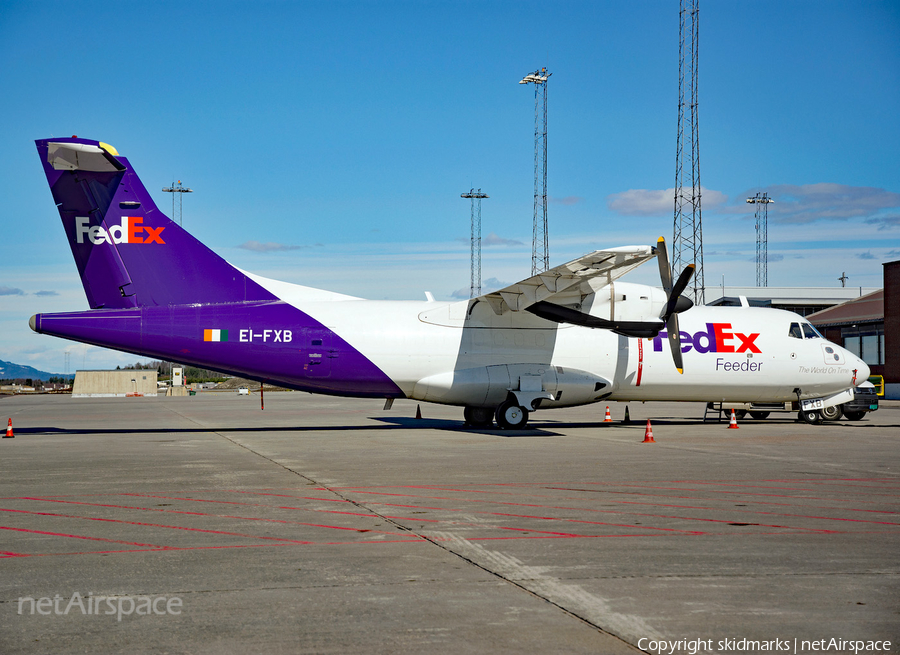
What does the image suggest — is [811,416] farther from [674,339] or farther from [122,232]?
[122,232]

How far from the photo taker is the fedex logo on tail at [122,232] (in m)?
19.4

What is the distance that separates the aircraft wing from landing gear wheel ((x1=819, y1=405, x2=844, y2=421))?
10.9 metres

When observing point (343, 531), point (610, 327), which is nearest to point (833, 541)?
point (343, 531)

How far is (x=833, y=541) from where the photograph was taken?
7.29 metres

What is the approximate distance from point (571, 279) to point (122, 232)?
11.6 metres

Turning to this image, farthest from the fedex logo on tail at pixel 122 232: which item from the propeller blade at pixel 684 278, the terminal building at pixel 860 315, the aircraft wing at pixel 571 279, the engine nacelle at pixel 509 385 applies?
the terminal building at pixel 860 315

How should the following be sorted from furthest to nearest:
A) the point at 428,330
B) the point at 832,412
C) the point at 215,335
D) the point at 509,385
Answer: the point at 832,412, the point at 509,385, the point at 428,330, the point at 215,335

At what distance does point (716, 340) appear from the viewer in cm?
2331

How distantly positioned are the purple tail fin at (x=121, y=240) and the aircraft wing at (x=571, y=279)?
7.98m

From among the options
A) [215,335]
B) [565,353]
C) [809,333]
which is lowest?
[565,353]

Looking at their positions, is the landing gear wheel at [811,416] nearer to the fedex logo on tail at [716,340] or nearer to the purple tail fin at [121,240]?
the fedex logo on tail at [716,340]

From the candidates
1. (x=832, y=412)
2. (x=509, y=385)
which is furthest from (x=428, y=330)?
(x=832, y=412)

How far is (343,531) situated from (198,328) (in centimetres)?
1314

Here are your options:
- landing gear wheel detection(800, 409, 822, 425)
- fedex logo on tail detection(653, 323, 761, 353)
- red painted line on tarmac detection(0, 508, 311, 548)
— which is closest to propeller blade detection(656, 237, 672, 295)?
fedex logo on tail detection(653, 323, 761, 353)
